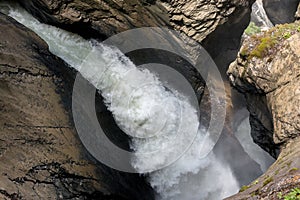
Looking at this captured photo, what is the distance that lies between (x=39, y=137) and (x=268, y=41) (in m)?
6.55

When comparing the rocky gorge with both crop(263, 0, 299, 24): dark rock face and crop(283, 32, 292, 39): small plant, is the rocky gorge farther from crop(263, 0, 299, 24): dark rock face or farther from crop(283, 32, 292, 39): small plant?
crop(263, 0, 299, 24): dark rock face

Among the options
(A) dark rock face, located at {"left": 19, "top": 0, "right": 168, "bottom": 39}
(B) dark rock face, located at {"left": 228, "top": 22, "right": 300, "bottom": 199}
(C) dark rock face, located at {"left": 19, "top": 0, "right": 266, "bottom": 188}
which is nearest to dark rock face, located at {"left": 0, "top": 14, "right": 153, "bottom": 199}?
(A) dark rock face, located at {"left": 19, "top": 0, "right": 168, "bottom": 39}

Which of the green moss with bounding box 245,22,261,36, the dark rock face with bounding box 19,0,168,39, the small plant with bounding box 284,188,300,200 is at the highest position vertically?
the small plant with bounding box 284,188,300,200

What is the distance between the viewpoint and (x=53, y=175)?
820cm

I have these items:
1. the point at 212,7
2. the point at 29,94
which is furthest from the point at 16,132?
the point at 212,7

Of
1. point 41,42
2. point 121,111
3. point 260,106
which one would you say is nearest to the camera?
point 260,106

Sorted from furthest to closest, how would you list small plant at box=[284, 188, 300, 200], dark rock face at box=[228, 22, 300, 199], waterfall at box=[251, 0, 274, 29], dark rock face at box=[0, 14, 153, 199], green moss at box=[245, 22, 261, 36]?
1. waterfall at box=[251, 0, 274, 29]
2. green moss at box=[245, 22, 261, 36]
3. dark rock face at box=[228, 22, 300, 199]
4. dark rock face at box=[0, 14, 153, 199]
5. small plant at box=[284, 188, 300, 200]

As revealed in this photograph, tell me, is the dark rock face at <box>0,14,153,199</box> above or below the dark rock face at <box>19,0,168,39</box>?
below

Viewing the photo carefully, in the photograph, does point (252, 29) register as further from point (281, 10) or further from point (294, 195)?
point (294, 195)

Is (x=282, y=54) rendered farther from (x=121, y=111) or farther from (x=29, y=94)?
(x=29, y=94)

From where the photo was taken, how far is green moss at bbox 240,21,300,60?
9.41 meters

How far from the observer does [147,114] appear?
12.1 m

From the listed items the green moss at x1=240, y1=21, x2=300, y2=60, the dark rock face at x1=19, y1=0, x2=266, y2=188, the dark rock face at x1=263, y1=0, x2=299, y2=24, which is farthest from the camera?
the dark rock face at x1=263, y1=0, x2=299, y2=24

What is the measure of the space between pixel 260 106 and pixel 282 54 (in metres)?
1.83
